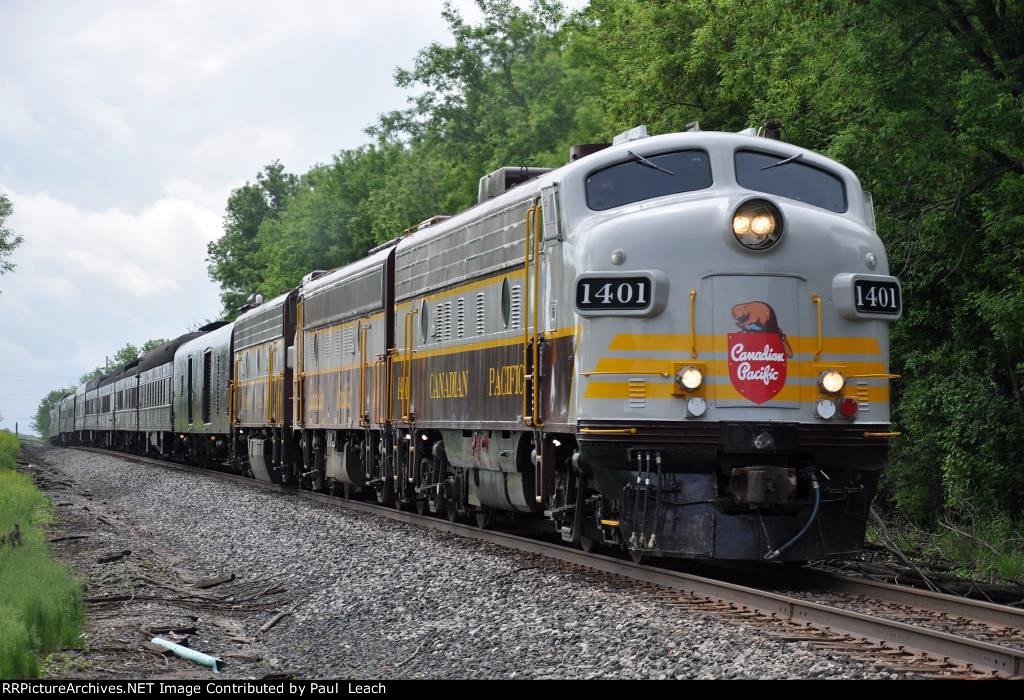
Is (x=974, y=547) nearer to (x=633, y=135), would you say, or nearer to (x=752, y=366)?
(x=752, y=366)

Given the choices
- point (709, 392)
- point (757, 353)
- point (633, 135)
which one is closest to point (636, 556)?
point (709, 392)

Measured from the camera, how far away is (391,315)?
1761 cm

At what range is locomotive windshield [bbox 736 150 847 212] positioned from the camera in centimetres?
1099

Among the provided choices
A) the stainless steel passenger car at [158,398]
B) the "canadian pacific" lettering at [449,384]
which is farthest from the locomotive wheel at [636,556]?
the stainless steel passenger car at [158,398]

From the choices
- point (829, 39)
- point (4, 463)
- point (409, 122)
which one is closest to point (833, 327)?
point (829, 39)

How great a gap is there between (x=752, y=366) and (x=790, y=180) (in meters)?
2.11

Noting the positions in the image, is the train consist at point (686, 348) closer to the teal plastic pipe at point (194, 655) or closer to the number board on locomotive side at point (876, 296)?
the number board on locomotive side at point (876, 296)

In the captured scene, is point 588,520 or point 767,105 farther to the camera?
point 767,105

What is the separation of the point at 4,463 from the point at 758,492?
31369 mm

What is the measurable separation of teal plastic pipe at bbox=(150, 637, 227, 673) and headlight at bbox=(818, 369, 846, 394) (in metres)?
5.27

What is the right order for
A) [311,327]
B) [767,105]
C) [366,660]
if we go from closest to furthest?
[366,660]
[767,105]
[311,327]

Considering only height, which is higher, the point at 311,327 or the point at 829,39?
the point at 829,39

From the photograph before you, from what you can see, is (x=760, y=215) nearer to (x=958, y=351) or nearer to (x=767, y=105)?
(x=958, y=351)

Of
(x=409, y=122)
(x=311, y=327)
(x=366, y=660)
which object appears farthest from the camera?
(x=409, y=122)
